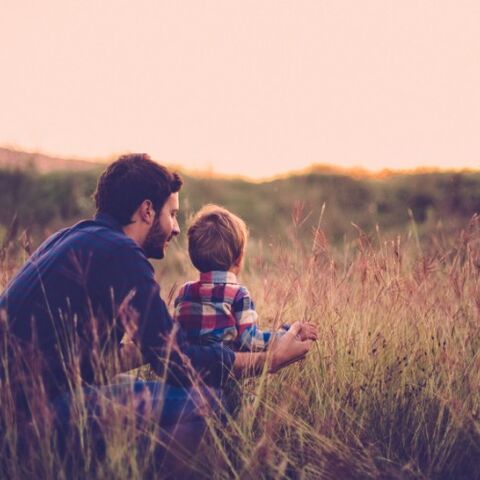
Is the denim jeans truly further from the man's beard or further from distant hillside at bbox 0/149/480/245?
distant hillside at bbox 0/149/480/245

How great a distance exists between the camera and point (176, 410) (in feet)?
8.72

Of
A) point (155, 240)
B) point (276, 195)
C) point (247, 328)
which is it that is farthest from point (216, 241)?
point (276, 195)

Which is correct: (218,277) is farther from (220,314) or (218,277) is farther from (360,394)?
(360,394)

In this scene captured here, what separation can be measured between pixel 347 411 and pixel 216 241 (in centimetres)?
91

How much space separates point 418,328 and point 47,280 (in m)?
1.80

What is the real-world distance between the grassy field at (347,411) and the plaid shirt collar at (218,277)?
215 mm

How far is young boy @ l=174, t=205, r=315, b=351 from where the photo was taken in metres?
3.03

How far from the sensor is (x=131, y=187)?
2869 mm

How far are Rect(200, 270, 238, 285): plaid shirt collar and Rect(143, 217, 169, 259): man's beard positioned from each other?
0.23m

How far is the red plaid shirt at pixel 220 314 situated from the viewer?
302cm

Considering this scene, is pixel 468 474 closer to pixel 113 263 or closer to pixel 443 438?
pixel 443 438

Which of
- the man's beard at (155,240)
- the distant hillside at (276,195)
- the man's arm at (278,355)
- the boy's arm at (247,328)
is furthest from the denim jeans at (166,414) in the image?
the distant hillside at (276,195)

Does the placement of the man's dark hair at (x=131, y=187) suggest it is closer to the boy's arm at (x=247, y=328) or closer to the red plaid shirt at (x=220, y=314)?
the red plaid shirt at (x=220, y=314)

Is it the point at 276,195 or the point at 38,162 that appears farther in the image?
the point at 276,195
